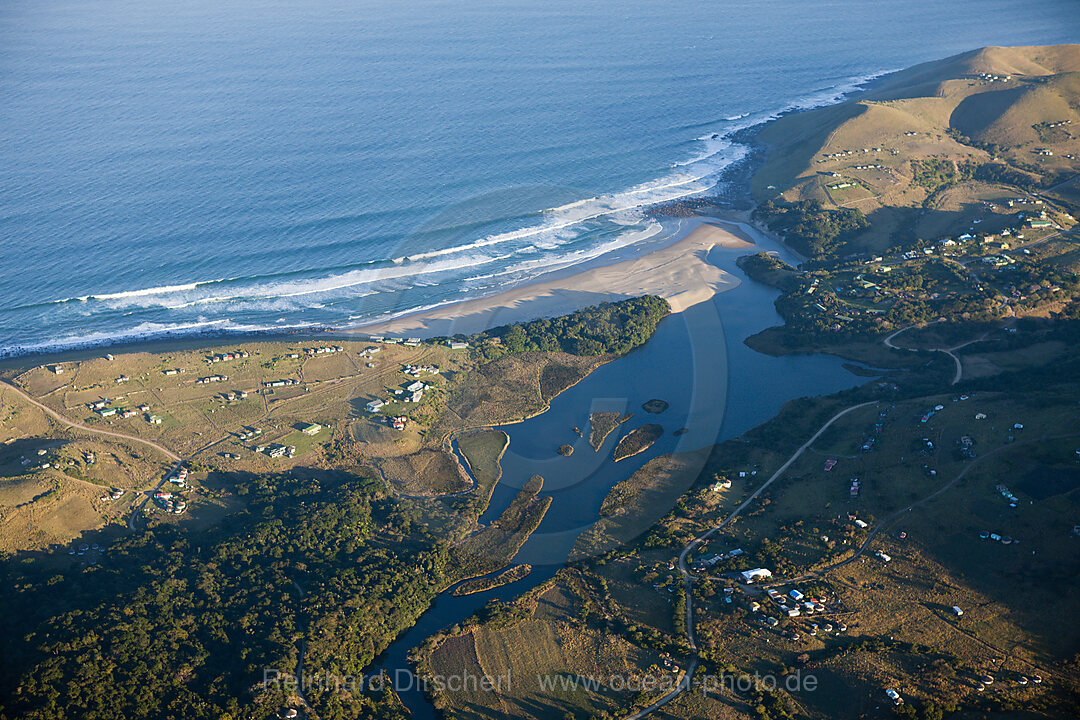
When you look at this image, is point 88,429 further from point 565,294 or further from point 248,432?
point 565,294

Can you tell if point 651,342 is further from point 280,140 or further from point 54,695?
point 280,140

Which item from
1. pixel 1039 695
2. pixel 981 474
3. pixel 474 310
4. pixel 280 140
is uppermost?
pixel 280 140

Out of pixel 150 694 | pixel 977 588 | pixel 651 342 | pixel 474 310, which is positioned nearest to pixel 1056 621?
pixel 977 588

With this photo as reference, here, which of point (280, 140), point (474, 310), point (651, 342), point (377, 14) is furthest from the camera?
point (377, 14)

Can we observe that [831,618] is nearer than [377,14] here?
Yes

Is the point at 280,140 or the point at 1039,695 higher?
the point at 280,140

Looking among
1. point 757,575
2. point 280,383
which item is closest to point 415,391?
point 280,383

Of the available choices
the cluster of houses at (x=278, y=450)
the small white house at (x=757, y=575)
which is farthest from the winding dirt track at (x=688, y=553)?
the cluster of houses at (x=278, y=450)

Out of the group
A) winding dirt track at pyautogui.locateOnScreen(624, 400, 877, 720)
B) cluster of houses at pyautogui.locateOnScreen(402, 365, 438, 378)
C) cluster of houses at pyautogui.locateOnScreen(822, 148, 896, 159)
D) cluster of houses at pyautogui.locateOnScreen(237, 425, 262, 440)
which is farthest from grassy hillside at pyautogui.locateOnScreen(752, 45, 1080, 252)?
cluster of houses at pyautogui.locateOnScreen(237, 425, 262, 440)
